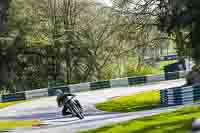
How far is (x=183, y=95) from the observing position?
29266 millimetres

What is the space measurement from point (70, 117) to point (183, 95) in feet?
23.0

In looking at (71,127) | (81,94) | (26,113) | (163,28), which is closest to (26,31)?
(81,94)

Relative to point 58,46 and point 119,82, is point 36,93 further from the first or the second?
point 58,46

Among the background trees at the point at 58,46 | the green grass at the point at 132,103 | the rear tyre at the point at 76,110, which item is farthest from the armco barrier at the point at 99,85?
the rear tyre at the point at 76,110

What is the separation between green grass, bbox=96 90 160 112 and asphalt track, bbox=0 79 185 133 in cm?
94

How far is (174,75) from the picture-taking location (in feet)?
168

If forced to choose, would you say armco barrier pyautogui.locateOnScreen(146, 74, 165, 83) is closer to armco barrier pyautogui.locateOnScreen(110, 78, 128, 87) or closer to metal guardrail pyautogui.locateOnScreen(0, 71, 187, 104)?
metal guardrail pyautogui.locateOnScreen(0, 71, 187, 104)

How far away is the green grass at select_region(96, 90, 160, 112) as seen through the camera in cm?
3191

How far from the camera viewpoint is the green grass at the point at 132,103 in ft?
105

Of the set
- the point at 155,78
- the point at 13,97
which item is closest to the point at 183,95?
the point at 13,97

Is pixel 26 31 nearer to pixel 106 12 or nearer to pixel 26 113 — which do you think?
pixel 106 12

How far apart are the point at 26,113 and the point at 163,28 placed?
25324mm

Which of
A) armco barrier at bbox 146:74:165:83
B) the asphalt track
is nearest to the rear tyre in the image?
the asphalt track

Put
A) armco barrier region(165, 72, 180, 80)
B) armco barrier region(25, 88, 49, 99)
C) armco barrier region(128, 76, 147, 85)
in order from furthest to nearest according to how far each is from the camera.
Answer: armco barrier region(165, 72, 180, 80) → armco barrier region(128, 76, 147, 85) → armco barrier region(25, 88, 49, 99)
